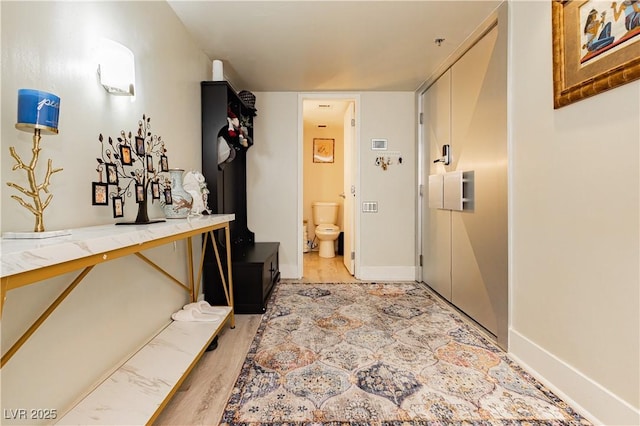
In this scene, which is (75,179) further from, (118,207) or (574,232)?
(574,232)

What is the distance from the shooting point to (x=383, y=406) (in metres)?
1.40

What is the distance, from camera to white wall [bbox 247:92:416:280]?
365 cm

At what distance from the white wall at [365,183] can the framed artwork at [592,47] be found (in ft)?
7.13

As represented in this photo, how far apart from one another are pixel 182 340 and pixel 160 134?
1.23 m

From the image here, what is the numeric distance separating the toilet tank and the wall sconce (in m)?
4.18

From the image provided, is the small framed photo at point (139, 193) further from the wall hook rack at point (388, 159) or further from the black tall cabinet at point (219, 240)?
the wall hook rack at point (388, 159)

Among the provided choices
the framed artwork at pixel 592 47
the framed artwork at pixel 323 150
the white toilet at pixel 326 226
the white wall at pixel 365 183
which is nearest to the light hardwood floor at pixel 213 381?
the white wall at pixel 365 183

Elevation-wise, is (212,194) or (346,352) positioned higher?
(212,194)

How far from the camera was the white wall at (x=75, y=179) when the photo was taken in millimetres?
971

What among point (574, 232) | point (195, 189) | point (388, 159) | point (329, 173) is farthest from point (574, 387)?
point (329, 173)

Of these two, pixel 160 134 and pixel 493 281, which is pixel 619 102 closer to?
pixel 493 281

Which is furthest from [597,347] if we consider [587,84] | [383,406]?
[587,84]

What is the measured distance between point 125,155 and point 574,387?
2.37 metres

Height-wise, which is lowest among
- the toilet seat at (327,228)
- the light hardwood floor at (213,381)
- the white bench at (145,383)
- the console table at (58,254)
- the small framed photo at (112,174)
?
the light hardwood floor at (213,381)
